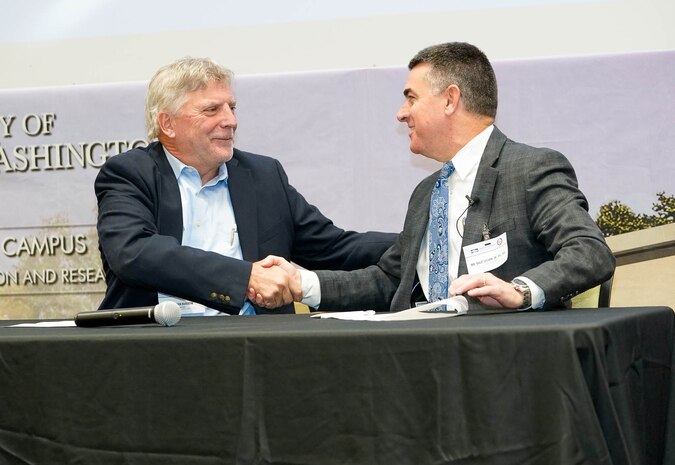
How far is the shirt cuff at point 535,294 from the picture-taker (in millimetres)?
1815

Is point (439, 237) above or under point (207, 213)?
under

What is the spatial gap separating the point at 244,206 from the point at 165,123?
0.42m

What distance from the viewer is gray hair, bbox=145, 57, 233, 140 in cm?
301

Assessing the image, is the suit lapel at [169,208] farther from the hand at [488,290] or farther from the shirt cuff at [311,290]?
the hand at [488,290]

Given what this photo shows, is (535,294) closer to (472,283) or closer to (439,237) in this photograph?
(472,283)

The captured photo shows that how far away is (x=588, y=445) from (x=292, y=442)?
45 cm

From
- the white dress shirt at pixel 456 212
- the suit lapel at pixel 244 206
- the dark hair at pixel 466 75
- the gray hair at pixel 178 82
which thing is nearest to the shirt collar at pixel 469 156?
the white dress shirt at pixel 456 212

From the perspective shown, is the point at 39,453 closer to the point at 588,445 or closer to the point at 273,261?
the point at 588,445

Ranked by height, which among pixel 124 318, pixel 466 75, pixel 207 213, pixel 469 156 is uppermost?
pixel 466 75

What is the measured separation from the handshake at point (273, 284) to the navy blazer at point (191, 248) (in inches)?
2.8

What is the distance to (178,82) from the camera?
302cm

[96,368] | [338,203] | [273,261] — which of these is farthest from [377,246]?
[96,368]

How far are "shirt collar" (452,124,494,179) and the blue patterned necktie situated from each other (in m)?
0.03

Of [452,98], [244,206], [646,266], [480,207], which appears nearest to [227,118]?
[244,206]
